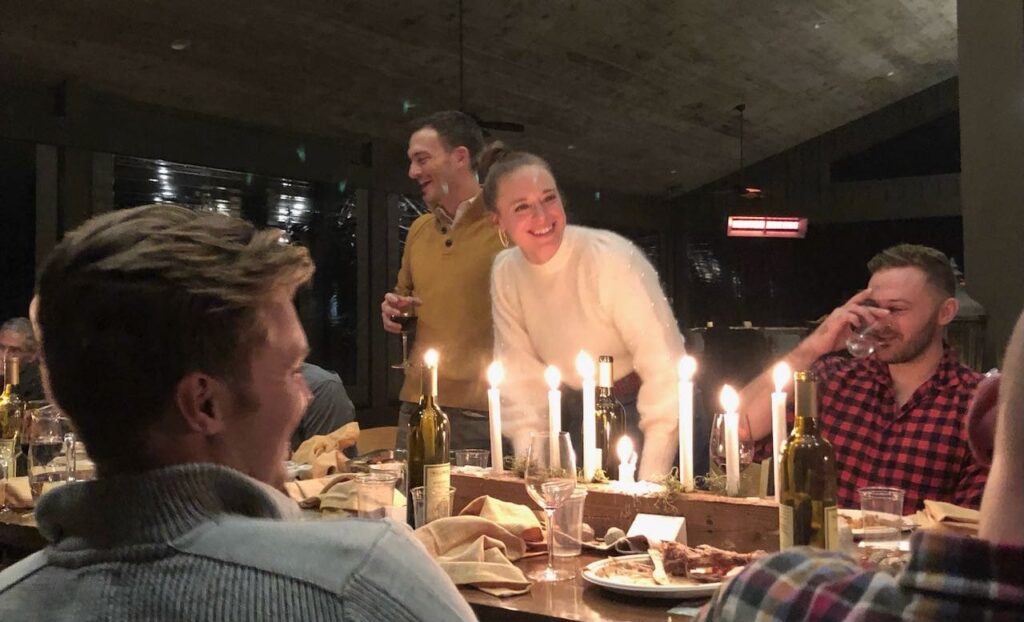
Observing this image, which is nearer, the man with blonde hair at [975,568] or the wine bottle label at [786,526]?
the man with blonde hair at [975,568]

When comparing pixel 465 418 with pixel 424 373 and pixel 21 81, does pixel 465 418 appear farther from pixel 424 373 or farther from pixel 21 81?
pixel 21 81

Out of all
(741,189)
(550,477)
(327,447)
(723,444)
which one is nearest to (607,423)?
(723,444)

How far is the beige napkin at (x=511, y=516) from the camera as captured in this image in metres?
1.58

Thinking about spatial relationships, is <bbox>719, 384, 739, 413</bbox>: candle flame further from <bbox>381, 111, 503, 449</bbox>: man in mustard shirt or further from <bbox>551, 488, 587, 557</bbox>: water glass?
<bbox>381, 111, 503, 449</bbox>: man in mustard shirt

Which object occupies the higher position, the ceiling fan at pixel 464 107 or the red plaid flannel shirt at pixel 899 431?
the ceiling fan at pixel 464 107

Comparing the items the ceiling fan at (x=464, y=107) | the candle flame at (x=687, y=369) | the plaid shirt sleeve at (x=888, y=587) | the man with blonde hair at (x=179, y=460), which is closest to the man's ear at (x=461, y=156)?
the candle flame at (x=687, y=369)

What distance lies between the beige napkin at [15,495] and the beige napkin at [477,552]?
1.11 meters

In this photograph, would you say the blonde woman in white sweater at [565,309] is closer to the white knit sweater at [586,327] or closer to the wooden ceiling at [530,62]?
the white knit sweater at [586,327]

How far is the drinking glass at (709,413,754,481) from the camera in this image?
1.64m

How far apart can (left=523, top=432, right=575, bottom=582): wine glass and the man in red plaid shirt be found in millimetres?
873

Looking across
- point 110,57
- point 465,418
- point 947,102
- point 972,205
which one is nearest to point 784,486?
point 465,418

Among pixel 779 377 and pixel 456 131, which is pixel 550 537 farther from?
pixel 456 131

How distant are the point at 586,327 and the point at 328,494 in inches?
35.8

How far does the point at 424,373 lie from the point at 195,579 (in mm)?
1050
